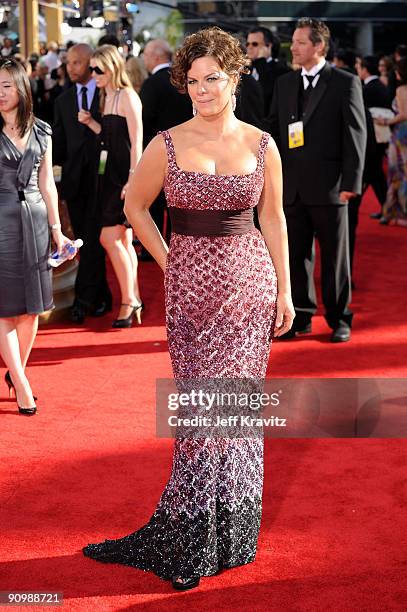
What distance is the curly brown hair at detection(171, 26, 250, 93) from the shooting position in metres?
3.29

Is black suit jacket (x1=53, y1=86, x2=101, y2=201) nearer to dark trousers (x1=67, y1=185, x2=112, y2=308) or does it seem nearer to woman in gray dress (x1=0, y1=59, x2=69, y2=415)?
dark trousers (x1=67, y1=185, x2=112, y2=308)

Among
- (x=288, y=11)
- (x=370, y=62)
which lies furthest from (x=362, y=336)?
(x=288, y=11)

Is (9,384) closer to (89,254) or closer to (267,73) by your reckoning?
(89,254)

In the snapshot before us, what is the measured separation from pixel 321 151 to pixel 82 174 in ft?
5.43

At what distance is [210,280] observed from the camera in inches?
134

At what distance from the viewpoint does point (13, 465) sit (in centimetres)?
448

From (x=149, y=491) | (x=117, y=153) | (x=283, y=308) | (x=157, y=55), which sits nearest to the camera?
(x=283, y=308)

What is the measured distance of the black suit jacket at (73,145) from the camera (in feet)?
22.4

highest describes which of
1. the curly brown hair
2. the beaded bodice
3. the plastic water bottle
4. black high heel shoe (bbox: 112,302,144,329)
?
the curly brown hair

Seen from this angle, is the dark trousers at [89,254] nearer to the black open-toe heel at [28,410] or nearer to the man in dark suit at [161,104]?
the man in dark suit at [161,104]

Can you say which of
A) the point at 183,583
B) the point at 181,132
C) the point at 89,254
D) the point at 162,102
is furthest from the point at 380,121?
the point at 183,583

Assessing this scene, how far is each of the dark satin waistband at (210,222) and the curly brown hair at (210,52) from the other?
43cm

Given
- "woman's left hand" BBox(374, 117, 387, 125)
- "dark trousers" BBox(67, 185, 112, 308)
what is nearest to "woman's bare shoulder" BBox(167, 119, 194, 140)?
"dark trousers" BBox(67, 185, 112, 308)

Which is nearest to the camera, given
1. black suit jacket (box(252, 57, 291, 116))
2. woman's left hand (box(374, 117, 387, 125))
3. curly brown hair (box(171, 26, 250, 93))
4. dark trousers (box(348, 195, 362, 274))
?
curly brown hair (box(171, 26, 250, 93))
